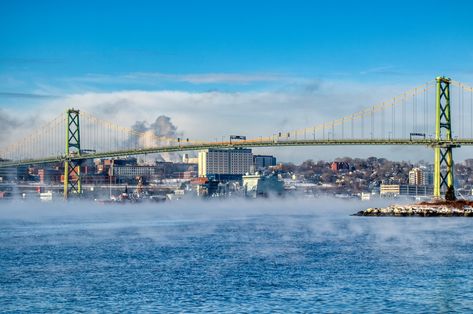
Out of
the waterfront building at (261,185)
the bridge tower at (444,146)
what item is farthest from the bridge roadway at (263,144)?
the waterfront building at (261,185)

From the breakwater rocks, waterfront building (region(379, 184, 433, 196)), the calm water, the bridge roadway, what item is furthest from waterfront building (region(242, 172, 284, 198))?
the calm water

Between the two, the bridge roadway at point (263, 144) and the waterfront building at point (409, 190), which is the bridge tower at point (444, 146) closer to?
the bridge roadway at point (263, 144)

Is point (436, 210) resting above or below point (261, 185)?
below

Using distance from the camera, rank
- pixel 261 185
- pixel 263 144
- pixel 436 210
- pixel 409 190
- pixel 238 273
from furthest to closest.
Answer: pixel 409 190 → pixel 261 185 → pixel 263 144 → pixel 436 210 → pixel 238 273

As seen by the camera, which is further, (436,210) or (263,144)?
(263,144)

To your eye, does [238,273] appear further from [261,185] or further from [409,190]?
[409,190]

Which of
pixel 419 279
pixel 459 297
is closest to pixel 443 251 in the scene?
pixel 419 279

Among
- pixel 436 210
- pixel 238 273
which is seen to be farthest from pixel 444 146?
pixel 238 273

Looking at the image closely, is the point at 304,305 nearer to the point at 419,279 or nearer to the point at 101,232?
the point at 419,279

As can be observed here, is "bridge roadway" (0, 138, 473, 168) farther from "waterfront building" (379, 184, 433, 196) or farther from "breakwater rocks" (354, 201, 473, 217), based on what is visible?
"waterfront building" (379, 184, 433, 196)
